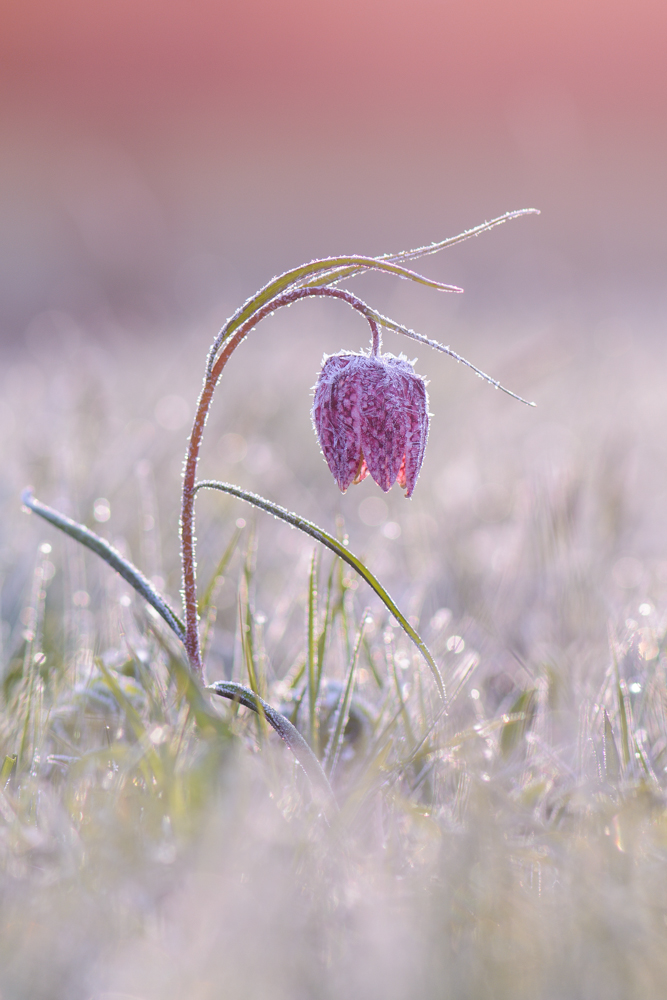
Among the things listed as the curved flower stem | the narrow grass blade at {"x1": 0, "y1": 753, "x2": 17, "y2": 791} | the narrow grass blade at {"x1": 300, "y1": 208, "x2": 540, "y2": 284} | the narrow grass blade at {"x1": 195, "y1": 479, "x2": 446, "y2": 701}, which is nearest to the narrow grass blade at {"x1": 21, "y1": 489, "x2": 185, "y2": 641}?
the curved flower stem

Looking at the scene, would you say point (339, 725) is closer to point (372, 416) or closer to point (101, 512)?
point (372, 416)

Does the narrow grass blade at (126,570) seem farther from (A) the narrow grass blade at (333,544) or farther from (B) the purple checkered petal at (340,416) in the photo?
(B) the purple checkered petal at (340,416)

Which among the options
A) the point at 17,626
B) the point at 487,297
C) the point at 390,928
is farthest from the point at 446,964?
the point at 487,297

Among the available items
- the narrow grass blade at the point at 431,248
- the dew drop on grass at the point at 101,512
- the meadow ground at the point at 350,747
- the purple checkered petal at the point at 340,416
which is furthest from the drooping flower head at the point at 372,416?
the dew drop on grass at the point at 101,512

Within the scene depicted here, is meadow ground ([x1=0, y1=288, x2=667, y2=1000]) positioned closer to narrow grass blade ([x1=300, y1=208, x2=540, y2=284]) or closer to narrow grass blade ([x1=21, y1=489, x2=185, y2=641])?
narrow grass blade ([x1=21, y1=489, x2=185, y2=641])

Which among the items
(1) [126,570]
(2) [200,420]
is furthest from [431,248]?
(1) [126,570]

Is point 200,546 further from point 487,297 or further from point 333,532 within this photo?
point 487,297
